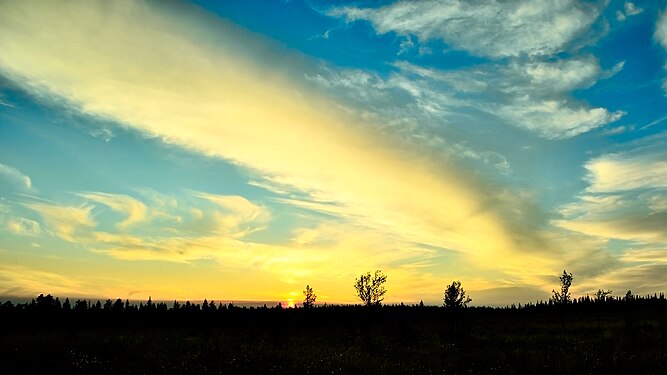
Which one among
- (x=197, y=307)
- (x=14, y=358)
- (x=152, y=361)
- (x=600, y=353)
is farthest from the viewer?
(x=197, y=307)

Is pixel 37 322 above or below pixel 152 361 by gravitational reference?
below

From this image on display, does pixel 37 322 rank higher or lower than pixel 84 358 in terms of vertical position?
lower

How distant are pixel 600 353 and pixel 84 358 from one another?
24.4 m

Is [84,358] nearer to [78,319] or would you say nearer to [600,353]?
[600,353]

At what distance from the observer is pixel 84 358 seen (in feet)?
64.1

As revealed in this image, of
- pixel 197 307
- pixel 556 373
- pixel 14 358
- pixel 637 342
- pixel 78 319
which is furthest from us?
pixel 197 307

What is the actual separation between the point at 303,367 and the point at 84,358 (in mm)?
10298

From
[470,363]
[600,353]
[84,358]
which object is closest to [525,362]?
[470,363]

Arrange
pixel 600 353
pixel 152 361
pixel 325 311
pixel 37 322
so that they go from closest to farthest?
pixel 152 361 → pixel 600 353 → pixel 37 322 → pixel 325 311

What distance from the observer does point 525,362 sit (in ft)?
63.1

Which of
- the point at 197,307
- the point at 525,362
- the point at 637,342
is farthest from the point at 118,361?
the point at 197,307

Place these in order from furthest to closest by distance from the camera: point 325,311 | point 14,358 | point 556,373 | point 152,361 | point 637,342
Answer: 1. point 325,311
2. point 637,342
3. point 14,358
4. point 152,361
5. point 556,373

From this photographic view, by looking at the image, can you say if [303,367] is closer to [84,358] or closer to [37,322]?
[84,358]

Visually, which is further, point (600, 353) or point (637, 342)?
point (637, 342)
